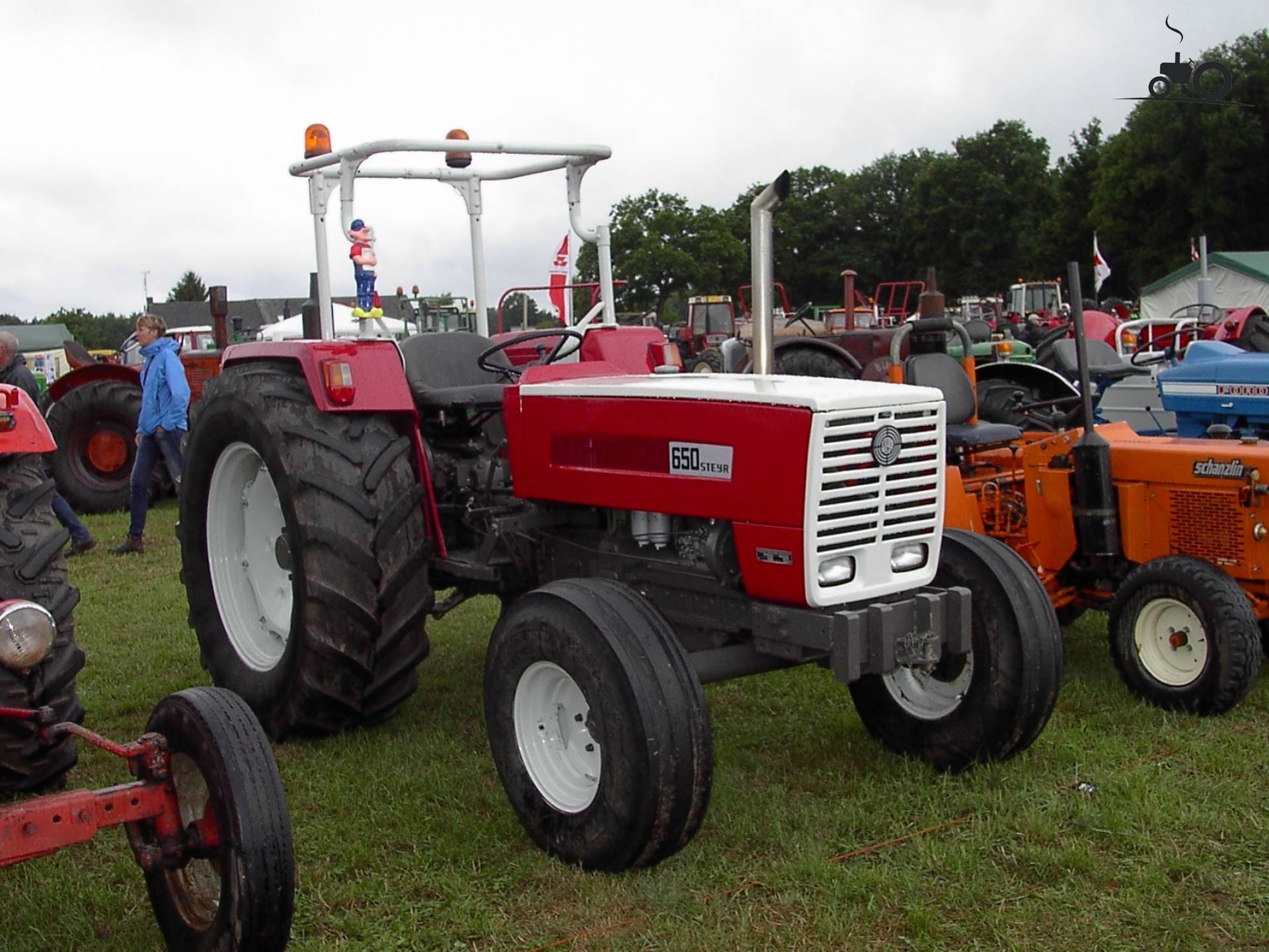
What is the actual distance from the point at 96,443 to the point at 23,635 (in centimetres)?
875

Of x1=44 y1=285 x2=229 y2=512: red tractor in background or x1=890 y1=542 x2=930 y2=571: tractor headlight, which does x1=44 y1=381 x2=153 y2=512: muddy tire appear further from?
x1=890 y1=542 x2=930 y2=571: tractor headlight


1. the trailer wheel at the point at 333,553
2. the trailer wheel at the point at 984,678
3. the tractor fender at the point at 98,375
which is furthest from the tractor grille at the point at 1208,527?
the tractor fender at the point at 98,375

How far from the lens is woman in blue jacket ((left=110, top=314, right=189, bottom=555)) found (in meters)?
8.29

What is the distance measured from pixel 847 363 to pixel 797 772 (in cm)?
698

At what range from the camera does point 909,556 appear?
127 inches

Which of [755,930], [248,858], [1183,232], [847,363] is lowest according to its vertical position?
[755,930]

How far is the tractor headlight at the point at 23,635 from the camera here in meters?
2.43

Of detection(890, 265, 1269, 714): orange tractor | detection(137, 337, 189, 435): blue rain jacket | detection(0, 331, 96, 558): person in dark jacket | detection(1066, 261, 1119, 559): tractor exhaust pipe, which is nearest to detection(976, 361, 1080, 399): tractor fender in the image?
detection(890, 265, 1269, 714): orange tractor

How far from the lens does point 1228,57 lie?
32875 millimetres

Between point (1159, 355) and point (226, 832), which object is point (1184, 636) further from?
point (1159, 355)

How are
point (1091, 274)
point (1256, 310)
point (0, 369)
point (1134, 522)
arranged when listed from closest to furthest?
point (1134, 522) → point (0, 369) → point (1256, 310) → point (1091, 274)

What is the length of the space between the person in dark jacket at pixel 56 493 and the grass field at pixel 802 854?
164 inches

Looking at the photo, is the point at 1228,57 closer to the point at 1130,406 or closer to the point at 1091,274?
the point at 1091,274

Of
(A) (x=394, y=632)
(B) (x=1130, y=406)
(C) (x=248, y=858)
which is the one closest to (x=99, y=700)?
(A) (x=394, y=632)
